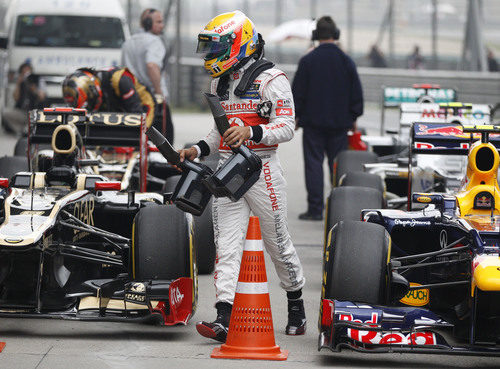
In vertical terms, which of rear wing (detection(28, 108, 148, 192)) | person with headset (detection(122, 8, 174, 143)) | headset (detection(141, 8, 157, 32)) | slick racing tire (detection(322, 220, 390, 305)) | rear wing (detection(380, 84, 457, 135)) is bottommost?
slick racing tire (detection(322, 220, 390, 305))

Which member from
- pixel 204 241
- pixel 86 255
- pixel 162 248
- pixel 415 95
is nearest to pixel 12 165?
pixel 204 241

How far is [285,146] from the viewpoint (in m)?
20.7

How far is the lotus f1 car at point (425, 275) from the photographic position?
5848mm

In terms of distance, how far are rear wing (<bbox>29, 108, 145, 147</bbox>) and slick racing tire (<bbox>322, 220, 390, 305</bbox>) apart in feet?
12.0

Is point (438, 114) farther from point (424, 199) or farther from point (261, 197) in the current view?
point (261, 197)

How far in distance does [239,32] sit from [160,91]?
20.8ft

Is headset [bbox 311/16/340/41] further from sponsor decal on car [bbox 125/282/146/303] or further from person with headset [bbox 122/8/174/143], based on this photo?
sponsor decal on car [bbox 125/282/146/303]

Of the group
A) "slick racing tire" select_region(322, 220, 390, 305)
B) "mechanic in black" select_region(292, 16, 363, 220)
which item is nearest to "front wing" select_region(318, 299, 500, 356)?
"slick racing tire" select_region(322, 220, 390, 305)

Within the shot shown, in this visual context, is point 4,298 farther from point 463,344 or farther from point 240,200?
point 463,344

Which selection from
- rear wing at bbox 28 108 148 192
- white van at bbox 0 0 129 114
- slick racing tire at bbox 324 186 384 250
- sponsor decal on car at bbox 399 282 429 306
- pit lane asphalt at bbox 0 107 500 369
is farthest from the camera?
white van at bbox 0 0 129 114

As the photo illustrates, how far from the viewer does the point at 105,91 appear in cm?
1078

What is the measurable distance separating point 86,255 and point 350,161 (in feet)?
14.8

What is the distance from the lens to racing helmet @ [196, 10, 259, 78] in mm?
6621

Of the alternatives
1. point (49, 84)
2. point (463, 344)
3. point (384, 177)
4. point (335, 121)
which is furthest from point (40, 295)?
point (49, 84)
